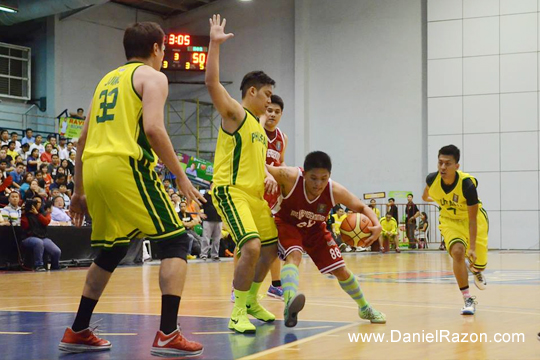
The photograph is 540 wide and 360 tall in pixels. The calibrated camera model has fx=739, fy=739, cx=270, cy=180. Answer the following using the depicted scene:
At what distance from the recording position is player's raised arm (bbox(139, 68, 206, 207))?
4.27 m

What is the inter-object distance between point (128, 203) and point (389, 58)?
78.4ft

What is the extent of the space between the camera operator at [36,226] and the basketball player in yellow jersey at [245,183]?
919 centimetres

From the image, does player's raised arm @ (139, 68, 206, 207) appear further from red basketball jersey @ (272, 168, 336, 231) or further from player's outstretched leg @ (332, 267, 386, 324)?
player's outstretched leg @ (332, 267, 386, 324)

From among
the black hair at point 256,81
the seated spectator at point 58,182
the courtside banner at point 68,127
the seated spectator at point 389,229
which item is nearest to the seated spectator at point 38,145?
the seated spectator at point 58,182

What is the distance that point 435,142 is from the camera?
26.1m

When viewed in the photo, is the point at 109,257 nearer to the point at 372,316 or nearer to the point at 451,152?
the point at 372,316

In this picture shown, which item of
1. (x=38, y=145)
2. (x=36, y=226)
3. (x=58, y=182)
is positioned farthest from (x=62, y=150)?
(x=36, y=226)

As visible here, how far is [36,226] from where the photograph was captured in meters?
14.2

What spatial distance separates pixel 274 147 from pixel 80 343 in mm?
3922

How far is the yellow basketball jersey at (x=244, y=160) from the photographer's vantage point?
5.70 metres

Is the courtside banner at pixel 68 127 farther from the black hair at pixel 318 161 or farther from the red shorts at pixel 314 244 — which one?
the black hair at pixel 318 161

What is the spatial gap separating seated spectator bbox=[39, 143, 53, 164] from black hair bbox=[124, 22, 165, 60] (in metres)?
16.6

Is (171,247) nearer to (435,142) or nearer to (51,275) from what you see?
(51,275)

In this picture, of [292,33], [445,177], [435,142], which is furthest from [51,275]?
[292,33]
